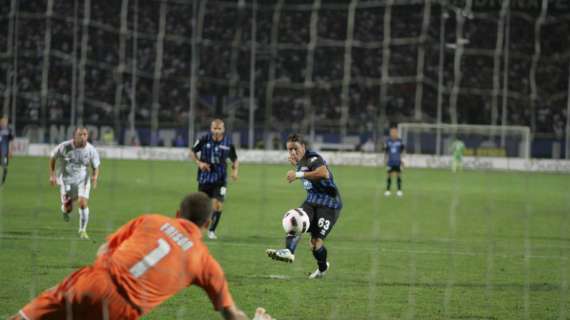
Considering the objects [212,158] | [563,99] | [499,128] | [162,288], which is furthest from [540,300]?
[563,99]

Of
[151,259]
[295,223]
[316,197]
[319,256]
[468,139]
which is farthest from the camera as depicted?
[468,139]

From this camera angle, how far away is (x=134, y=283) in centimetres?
494

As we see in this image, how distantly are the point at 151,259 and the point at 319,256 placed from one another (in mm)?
5470

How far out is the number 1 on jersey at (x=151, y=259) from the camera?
4895 mm

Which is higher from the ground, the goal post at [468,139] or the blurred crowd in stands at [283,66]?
the blurred crowd in stands at [283,66]

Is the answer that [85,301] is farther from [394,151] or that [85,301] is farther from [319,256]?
[394,151]

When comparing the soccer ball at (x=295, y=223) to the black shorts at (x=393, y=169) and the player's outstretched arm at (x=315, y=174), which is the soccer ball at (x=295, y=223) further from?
the black shorts at (x=393, y=169)

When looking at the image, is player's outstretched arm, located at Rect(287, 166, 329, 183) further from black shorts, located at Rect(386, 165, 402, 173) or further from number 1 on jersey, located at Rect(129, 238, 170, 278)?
black shorts, located at Rect(386, 165, 402, 173)

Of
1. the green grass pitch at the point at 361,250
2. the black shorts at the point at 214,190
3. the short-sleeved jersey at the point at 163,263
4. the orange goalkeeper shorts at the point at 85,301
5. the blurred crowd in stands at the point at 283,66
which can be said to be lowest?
the green grass pitch at the point at 361,250

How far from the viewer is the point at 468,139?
4366 centimetres

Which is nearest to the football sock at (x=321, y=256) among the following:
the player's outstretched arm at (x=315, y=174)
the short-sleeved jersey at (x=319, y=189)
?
the short-sleeved jersey at (x=319, y=189)

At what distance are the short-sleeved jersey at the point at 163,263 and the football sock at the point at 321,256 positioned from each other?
5.32 m

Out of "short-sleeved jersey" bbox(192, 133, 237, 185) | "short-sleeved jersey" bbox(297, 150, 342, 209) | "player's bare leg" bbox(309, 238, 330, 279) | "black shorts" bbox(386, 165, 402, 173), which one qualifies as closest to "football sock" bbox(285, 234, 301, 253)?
"player's bare leg" bbox(309, 238, 330, 279)

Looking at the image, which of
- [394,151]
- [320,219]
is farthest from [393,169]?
[320,219]
